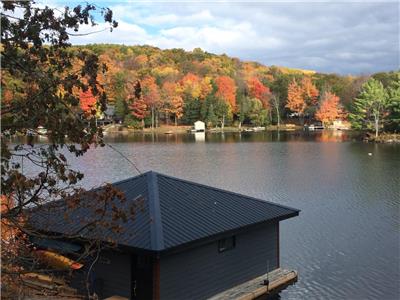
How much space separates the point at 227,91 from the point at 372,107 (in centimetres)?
2662

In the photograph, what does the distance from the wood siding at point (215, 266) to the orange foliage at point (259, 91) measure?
6861cm

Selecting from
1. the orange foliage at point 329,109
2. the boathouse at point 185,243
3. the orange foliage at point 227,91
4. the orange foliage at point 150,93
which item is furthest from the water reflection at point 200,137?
the boathouse at point 185,243

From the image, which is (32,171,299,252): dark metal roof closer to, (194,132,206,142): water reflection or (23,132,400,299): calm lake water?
(23,132,400,299): calm lake water

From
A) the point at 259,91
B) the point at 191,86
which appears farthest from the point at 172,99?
the point at 259,91

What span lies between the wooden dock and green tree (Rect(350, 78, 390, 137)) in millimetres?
45700

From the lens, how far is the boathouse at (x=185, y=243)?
8625 mm

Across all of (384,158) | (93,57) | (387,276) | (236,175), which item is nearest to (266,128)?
(384,158)

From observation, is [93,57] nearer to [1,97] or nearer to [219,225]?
[1,97]

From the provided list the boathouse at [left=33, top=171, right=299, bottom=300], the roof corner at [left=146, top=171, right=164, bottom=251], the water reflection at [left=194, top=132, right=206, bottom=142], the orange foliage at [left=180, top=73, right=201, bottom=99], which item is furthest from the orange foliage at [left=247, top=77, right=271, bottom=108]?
the roof corner at [left=146, top=171, right=164, bottom=251]

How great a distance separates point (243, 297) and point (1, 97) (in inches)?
275

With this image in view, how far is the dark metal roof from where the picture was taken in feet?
28.5

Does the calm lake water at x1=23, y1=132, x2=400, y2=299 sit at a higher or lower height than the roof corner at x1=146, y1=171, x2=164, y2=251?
lower

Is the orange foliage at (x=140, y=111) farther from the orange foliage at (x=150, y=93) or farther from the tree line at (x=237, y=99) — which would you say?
the orange foliage at (x=150, y=93)

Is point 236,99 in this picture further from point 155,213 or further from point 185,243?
point 185,243
